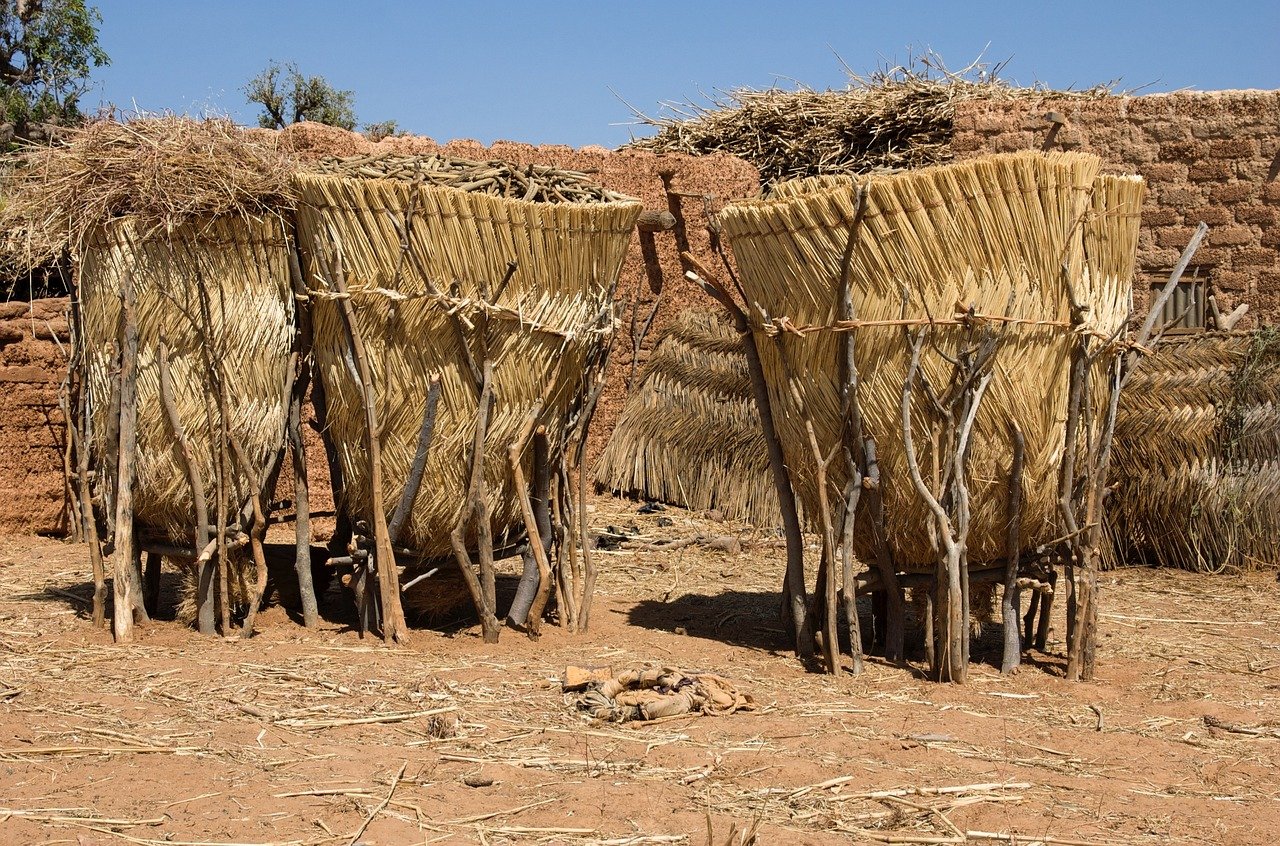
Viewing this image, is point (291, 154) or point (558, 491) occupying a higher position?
point (291, 154)

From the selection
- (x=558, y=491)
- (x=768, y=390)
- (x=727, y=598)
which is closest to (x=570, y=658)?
(x=558, y=491)

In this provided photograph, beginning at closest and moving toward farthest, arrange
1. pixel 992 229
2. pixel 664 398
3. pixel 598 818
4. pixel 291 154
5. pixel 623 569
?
pixel 598 818
pixel 992 229
pixel 291 154
pixel 623 569
pixel 664 398

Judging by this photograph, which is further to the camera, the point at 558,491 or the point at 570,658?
the point at 558,491

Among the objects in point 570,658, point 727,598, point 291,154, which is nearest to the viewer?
point 570,658

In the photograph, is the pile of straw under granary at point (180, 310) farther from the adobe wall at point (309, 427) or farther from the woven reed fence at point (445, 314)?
the adobe wall at point (309, 427)

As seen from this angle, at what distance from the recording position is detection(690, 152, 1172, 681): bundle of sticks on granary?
15.6 feet

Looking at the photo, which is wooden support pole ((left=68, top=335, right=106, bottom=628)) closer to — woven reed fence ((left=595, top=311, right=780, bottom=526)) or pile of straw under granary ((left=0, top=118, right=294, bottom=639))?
pile of straw under granary ((left=0, top=118, right=294, bottom=639))

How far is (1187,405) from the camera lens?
7.80m

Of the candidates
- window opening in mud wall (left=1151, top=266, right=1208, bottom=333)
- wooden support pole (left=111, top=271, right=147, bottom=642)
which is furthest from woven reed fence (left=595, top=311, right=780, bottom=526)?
wooden support pole (left=111, top=271, right=147, bottom=642)

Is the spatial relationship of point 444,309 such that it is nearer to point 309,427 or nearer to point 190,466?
point 190,466

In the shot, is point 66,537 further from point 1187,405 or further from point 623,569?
point 1187,405

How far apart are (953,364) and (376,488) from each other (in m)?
2.35

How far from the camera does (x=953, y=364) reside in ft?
15.7

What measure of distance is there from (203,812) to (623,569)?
4.52 m
